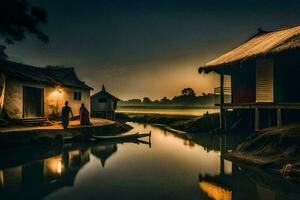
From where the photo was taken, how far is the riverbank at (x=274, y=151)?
11.7 m

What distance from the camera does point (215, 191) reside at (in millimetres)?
9734

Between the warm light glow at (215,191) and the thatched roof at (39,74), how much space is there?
16.2m

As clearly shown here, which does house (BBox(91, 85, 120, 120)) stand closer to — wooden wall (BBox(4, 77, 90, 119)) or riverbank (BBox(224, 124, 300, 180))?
wooden wall (BBox(4, 77, 90, 119))

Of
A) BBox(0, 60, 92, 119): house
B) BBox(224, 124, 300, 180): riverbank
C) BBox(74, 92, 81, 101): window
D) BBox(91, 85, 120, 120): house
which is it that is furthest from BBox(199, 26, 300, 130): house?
BBox(91, 85, 120, 120): house

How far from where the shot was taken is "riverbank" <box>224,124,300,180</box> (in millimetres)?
11680

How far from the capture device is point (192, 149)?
19250 millimetres

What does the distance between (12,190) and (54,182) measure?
4.82 feet

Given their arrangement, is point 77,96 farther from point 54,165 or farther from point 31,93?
point 54,165

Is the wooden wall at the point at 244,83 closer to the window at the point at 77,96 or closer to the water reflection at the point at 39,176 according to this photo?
the water reflection at the point at 39,176

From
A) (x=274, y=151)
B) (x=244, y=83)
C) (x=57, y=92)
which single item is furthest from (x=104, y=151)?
(x=244, y=83)

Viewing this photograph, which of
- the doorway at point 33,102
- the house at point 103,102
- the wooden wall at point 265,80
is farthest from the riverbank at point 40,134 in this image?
the house at point 103,102

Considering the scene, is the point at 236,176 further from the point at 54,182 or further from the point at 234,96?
the point at 234,96

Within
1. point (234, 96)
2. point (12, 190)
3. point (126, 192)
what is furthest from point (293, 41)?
point (12, 190)

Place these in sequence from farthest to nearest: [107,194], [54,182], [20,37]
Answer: [20,37] < [54,182] < [107,194]
